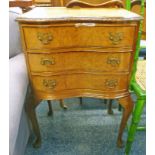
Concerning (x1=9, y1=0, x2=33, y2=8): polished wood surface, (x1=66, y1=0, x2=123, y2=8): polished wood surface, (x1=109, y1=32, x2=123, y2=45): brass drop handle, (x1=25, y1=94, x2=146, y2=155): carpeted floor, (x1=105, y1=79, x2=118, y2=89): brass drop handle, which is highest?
(x1=9, y1=0, x2=33, y2=8): polished wood surface

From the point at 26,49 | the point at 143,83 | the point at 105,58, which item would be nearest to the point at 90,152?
the point at 143,83

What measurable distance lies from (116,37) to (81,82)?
34 centimetres

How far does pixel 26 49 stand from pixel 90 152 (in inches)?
34.4

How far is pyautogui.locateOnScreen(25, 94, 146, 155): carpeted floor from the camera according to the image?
1552mm

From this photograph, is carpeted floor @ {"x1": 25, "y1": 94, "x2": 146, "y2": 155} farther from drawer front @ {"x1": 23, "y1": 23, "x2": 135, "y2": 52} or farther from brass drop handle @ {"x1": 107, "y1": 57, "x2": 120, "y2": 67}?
drawer front @ {"x1": 23, "y1": 23, "x2": 135, "y2": 52}

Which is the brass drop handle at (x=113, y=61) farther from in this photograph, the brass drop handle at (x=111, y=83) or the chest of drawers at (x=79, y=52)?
the brass drop handle at (x=111, y=83)

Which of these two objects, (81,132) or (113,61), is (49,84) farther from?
(81,132)

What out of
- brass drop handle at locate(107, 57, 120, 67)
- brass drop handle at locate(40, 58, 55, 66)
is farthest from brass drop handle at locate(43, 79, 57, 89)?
brass drop handle at locate(107, 57, 120, 67)

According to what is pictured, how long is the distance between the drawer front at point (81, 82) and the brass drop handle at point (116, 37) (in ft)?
0.68

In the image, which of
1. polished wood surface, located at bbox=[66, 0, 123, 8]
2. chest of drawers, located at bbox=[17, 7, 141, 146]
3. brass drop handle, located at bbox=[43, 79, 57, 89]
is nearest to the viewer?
chest of drawers, located at bbox=[17, 7, 141, 146]

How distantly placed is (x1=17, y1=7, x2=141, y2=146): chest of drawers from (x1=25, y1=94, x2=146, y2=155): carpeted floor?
0.46 m

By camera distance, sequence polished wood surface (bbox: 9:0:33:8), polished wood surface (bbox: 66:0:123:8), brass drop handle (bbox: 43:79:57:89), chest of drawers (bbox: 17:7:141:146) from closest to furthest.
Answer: chest of drawers (bbox: 17:7:141:146)
brass drop handle (bbox: 43:79:57:89)
polished wood surface (bbox: 66:0:123:8)
polished wood surface (bbox: 9:0:33:8)
